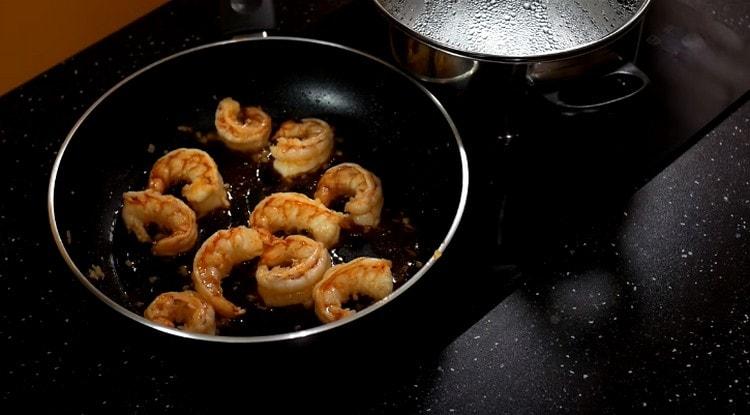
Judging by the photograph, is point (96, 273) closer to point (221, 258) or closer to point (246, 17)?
point (221, 258)

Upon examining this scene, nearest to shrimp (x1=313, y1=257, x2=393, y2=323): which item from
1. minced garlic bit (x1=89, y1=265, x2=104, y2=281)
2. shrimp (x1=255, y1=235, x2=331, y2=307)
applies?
shrimp (x1=255, y1=235, x2=331, y2=307)

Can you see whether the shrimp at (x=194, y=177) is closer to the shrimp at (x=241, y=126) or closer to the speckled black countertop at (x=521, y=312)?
the shrimp at (x=241, y=126)

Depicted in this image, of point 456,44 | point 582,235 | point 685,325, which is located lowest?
point 685,325

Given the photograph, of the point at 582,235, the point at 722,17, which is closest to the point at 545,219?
the point at 582,235

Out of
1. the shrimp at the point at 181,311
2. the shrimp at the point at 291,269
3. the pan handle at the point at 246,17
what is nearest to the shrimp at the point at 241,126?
the pan handle at the point at 246,17

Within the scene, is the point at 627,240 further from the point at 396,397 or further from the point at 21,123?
the point at 21,123

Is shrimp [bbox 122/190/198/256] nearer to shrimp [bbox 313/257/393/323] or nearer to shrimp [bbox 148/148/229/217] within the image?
shrimp [bbox 148/148/229/217]
